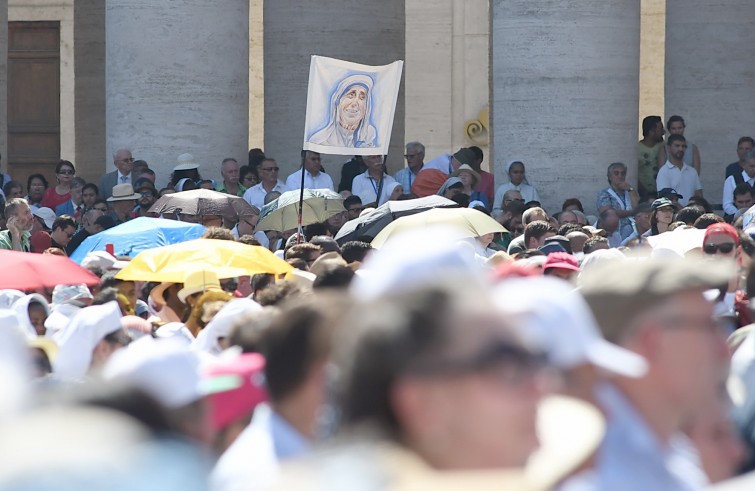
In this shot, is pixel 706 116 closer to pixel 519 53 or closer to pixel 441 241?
pixel 519 53

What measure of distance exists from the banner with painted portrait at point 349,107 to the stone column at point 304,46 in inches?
210

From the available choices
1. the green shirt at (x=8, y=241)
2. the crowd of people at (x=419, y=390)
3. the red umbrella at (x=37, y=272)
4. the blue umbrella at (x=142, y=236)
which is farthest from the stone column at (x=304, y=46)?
the crowd of people at (x=419, y=390)

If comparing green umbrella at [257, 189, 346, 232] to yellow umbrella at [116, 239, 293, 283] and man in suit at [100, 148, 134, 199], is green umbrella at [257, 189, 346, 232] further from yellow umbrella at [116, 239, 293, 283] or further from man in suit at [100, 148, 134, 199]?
yellow umbrella at [116, 239, 293, 283]

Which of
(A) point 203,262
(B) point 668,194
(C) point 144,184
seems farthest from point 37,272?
(B) point 668,194

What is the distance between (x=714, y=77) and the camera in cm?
1978

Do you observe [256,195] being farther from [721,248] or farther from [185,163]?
[721,248]

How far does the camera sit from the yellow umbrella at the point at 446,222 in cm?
1212

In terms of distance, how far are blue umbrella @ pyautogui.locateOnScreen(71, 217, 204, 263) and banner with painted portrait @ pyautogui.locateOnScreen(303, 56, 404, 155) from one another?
1.44 m

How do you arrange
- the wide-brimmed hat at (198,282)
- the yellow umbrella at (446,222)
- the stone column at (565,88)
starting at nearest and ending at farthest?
the wide-brimmed hat at (198,282), the yellow umbrella at (446,222), the stone column at (565,88)

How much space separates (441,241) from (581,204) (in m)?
13.9

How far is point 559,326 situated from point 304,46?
1780 cm

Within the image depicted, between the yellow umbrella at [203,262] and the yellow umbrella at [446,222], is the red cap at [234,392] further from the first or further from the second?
the yellow umbrella at [446,222]

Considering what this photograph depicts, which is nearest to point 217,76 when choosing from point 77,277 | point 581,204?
point 581,204

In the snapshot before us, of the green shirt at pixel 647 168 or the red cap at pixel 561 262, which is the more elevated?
the green shirt at pixel 647 168
